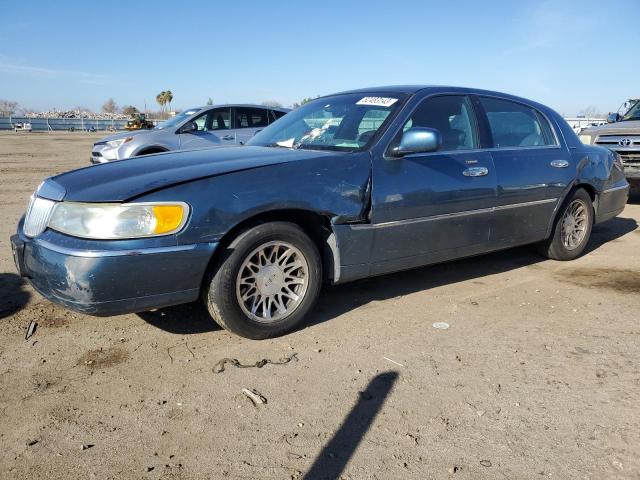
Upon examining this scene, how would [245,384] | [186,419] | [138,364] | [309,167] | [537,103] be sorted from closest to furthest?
[186,419], [245,384], [138,364], [309,167], [537,103]

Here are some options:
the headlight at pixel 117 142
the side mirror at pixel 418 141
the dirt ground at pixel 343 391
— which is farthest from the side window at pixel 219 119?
the side mirror at pixel 418 141

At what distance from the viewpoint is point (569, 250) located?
5.54 meters

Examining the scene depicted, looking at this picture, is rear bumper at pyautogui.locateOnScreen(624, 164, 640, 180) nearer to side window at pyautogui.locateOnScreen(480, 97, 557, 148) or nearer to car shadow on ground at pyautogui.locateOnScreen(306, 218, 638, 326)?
car shadow on ground at pyautogui.locateOnScreen(306, 218, 638, 326)

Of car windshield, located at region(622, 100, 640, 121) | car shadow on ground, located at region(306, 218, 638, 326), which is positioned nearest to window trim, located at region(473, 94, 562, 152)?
car shadow on ground, located at region(306, 218, 638, 326)

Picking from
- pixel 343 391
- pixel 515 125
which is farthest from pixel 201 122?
pixel 343 391

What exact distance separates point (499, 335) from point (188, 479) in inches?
90.9

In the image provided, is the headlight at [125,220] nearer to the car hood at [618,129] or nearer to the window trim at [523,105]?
the window trim at [523,105]

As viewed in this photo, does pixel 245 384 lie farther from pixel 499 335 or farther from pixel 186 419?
pixel 499 335

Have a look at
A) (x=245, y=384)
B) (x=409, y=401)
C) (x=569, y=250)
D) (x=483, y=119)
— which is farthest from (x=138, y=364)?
(x=569, y=250)

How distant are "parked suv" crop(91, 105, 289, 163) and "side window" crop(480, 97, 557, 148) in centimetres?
580

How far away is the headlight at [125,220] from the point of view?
9.68 feet

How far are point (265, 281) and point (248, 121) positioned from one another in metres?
8.20

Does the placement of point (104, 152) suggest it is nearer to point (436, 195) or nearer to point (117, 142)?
point (117, 142)

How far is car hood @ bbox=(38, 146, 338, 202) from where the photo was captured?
10.1ft
